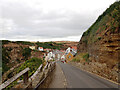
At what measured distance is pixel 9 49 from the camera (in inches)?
2510

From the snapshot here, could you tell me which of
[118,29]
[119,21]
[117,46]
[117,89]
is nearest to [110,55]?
[117,46]

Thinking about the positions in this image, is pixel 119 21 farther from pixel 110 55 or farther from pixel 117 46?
pixel 110 55

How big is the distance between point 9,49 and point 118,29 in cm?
6537

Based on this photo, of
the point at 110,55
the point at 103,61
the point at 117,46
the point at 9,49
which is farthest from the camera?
the point at 9,49

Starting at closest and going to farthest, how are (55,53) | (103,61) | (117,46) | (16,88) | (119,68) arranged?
(16,88), (119,68), (117,46), (103,61), (55,53)

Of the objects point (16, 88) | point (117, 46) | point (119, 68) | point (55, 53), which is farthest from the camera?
point (55, 53)

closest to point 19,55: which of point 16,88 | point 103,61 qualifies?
point 103,61

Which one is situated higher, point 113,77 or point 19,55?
point 113,77

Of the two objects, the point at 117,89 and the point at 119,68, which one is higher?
the point at 119,68

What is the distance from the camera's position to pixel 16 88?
2.59 metres

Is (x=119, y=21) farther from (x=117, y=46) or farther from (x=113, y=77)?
(x=113, y=77)

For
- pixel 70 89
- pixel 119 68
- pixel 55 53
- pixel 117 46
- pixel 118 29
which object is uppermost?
pixel 118 29

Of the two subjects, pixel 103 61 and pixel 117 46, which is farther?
pixel 103 61

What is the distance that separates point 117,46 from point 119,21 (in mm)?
2589
